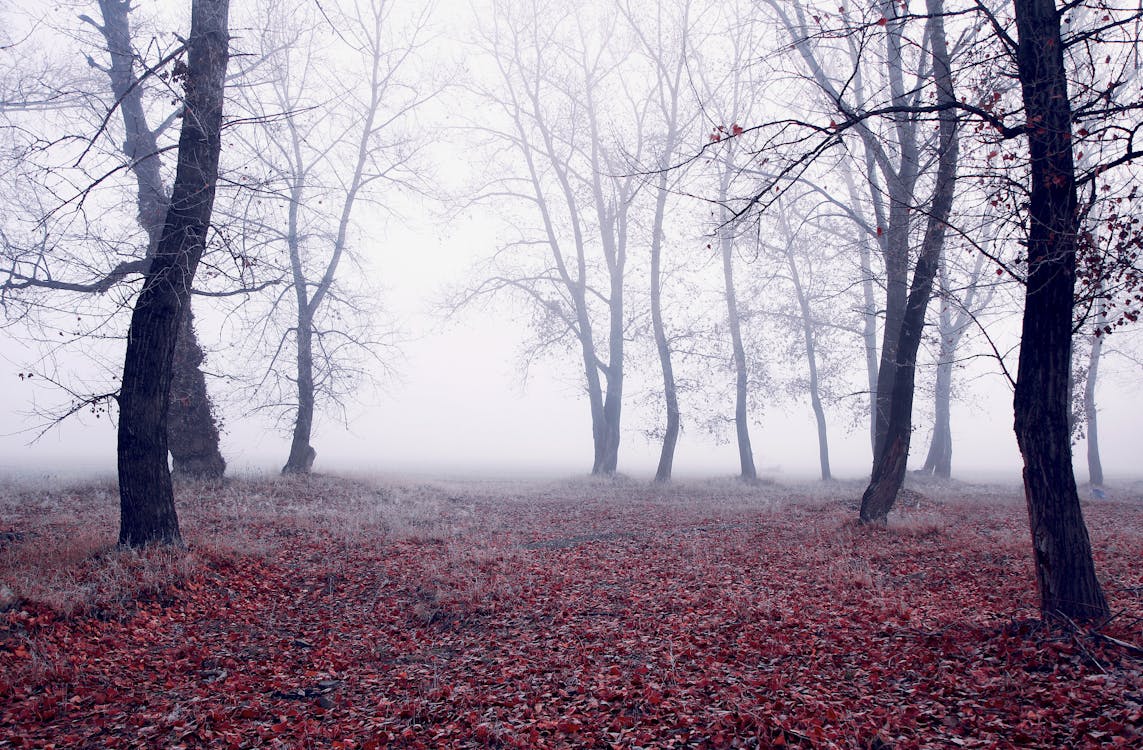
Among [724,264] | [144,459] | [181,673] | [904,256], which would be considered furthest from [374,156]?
[181,673]

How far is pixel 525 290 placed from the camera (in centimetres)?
2423

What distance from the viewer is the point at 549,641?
242 inches

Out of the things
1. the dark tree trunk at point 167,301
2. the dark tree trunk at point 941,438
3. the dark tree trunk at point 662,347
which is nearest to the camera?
the dark tree trunk at point 167,301

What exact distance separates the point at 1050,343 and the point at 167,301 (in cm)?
941

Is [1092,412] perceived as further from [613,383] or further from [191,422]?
[191,422]

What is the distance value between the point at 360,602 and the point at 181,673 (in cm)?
215

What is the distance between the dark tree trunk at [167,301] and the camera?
7863 millimetres

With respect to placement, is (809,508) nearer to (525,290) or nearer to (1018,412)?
Answer: (1018,412)

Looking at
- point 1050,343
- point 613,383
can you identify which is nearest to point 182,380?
point 613,383

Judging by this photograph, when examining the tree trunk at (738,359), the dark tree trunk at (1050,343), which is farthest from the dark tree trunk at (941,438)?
the dark tree trunk at (1050,343)

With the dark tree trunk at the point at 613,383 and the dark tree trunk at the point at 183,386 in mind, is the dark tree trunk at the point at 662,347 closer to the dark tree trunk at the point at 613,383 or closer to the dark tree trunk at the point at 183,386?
the dark tree trunk at the point at 613,383

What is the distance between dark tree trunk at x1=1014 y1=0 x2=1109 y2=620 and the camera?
203 inches

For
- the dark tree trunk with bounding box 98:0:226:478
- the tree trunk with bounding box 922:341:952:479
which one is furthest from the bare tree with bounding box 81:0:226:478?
the tree trunk with bounding box 922:341:952:479

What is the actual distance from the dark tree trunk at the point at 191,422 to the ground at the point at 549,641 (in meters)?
4.38
